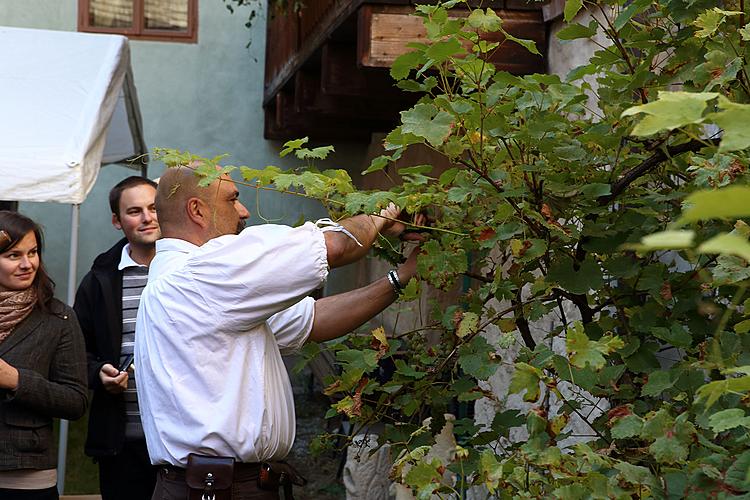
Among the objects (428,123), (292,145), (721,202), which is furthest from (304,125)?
(721,202)

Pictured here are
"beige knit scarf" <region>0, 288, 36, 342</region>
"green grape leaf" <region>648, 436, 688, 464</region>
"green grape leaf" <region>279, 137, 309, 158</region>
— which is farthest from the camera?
"beige knit scarf" <region>0, 288, 36, 342</region>

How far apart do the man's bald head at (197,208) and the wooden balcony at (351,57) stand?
7.61ft

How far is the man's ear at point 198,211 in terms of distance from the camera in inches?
105

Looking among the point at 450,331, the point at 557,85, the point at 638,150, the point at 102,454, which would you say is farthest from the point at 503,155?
the point at 102,454

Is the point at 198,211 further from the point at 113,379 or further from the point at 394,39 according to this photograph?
the point at 394,39

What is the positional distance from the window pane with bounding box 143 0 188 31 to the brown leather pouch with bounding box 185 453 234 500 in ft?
30.9

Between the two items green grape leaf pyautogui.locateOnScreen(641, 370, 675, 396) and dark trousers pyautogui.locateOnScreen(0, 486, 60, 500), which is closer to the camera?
green grape leaf pyautogui.locateOnScreen(641, 370, 675, 396)

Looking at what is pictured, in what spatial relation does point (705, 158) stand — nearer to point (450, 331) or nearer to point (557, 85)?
point (557, 85)

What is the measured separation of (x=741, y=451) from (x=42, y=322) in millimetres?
2592

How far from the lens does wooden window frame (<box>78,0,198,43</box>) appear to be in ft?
36.8

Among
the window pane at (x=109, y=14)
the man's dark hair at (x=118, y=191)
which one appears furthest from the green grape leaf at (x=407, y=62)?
the window pane at (x=109, y=14)

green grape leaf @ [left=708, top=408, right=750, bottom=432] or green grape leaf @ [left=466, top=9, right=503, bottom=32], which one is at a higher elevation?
green grape leaf @ [left=466, top=9, right=503, bottom=32]

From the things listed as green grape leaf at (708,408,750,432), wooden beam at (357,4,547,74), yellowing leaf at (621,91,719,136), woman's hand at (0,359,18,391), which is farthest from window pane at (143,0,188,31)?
yellowing leaf at (621,91,719,136)

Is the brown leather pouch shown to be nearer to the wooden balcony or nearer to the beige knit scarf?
the beige knit scarf
